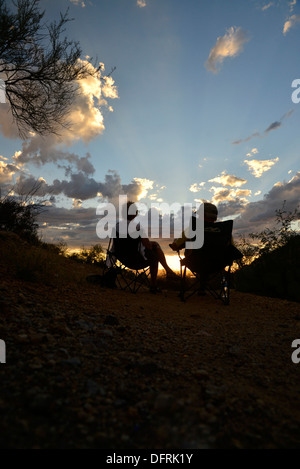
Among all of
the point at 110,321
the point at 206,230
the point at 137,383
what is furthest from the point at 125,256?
the point at 137,383

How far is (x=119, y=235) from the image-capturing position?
534cm

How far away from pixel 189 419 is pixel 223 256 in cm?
379

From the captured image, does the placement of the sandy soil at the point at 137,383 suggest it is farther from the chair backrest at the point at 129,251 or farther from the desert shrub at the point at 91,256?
the desert shrub at the point at 91,256

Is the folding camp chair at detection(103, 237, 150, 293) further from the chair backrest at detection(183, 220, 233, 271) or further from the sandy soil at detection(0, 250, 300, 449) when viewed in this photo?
the sandy soil at detection(0, 250, 300, 449)

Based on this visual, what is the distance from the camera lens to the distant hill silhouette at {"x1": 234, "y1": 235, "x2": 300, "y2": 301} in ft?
18.8

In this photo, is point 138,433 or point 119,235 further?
point 119,235

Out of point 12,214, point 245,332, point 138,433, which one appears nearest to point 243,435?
point 138,433

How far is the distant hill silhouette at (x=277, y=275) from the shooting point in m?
5.72

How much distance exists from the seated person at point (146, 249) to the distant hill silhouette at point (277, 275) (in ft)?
7.99

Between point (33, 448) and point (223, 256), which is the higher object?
point (223, 256)
